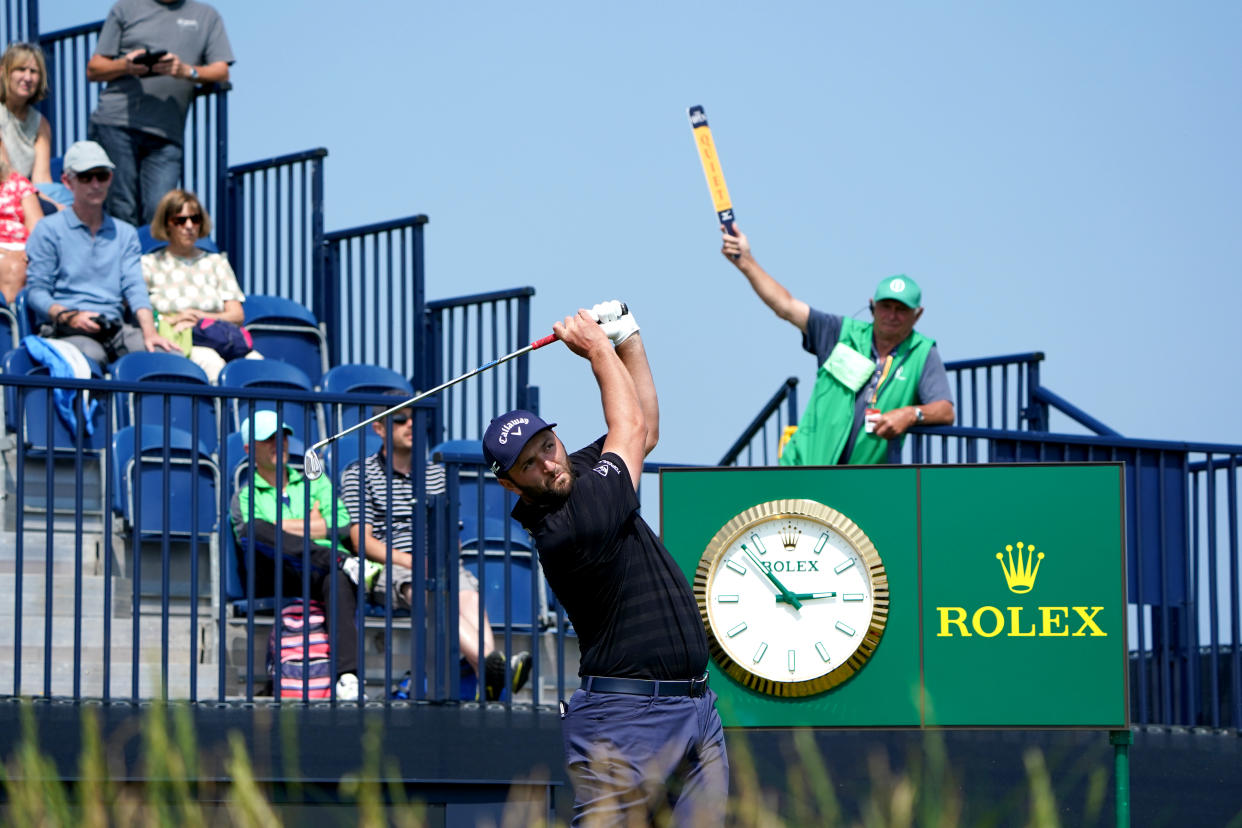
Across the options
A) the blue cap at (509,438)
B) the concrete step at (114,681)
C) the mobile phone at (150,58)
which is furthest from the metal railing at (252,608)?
the mobile phone at (150,58)

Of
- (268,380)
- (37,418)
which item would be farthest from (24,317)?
(268,380)

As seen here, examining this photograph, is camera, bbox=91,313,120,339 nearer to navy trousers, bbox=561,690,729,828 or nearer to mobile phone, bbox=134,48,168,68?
mobile phone, bbox=134,48,168,68

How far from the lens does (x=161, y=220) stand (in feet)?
36.1

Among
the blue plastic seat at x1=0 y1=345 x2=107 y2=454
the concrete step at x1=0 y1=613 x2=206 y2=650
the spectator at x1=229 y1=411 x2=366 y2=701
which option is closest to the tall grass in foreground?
the spectator at x1=229 y1=411 x2=366 y2=701

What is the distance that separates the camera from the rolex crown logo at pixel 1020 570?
656 cm

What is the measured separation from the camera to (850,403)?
834 centimetres

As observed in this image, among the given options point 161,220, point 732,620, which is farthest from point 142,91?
point 732,620

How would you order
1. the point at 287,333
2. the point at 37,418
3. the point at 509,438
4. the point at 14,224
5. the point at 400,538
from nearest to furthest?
the point at 509,438 → the point at 400,538 → the point at 37,418 → the point at 14,224 → the point at 287,333

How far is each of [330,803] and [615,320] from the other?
2.21 metres

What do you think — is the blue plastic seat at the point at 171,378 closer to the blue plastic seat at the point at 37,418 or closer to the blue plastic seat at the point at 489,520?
the blue plastic seat at the point at 37,418

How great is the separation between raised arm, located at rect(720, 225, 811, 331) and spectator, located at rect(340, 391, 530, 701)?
167 centimetres

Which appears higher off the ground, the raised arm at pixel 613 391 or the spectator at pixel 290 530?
the raised arm at pixel 613 391

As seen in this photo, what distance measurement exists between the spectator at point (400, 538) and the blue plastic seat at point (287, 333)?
320 centimetres

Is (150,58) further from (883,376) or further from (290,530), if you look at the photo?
(883,376)
